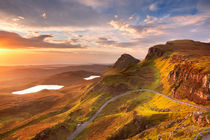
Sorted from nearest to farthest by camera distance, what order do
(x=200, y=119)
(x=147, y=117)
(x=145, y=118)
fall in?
1. (x=200, y=119)
2. (x=145, y=118)
3. (x=147, y=117)

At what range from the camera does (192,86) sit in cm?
7856

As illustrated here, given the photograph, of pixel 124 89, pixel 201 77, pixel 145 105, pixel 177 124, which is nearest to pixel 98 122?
pixel 145 105

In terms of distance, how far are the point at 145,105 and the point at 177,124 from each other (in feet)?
124

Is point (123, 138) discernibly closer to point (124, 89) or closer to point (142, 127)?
point (142, 127)

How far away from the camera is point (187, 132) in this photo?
38.9m

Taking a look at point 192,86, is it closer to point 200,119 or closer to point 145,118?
point 200,119

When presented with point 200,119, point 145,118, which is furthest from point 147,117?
point 200,119

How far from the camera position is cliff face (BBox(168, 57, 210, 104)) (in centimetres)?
6726

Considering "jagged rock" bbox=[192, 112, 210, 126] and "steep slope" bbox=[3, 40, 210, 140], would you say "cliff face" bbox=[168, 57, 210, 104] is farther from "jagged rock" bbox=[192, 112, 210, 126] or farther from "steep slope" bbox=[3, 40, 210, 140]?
"jagged rock" bbox=[192, 112, 210, 126]

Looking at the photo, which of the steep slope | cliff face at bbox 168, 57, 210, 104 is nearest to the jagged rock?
the steep slope

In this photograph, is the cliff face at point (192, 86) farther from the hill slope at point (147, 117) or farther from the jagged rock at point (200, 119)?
the jagged rock at point (200, 119)

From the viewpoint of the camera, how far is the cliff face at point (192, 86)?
6726 centimetres

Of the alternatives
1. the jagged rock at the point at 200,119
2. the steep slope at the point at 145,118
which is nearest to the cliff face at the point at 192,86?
the steep slope at the point at 145,118

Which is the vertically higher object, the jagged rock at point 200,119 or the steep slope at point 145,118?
the jagged rock at point 200,119
